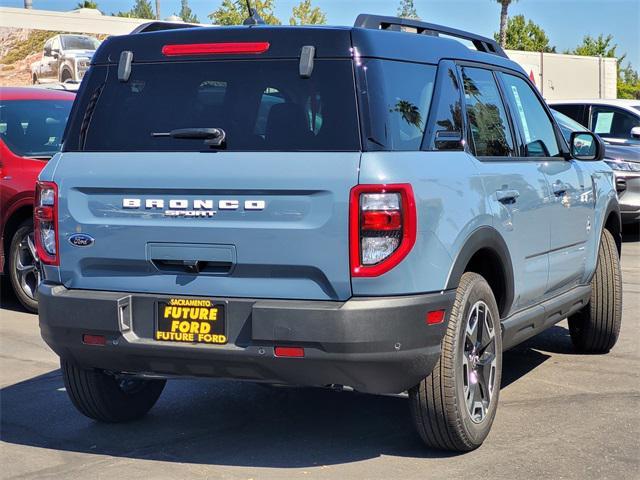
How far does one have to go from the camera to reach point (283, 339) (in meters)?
4.52

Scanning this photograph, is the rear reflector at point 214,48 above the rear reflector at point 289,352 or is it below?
above

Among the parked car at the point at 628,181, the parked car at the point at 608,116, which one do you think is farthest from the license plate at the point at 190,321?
the parked car at the point at 608,116

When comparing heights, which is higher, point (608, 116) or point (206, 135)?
point (206, 135)

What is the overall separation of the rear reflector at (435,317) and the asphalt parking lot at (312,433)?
2.26 ft

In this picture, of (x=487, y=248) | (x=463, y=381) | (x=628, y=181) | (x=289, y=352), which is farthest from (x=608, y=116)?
(x=289, y=352)

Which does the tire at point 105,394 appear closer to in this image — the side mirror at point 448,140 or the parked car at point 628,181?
the side mirror at point 448,140

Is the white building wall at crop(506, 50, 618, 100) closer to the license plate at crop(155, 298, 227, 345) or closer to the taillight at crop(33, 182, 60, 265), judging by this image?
the taillight at crop(33, 182, 60, 265)

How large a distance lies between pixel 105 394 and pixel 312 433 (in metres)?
1.06

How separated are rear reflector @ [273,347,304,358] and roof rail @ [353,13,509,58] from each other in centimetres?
148

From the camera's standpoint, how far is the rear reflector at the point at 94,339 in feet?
15.9

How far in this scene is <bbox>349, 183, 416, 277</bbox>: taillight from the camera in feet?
14.6

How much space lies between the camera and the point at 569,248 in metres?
6.45

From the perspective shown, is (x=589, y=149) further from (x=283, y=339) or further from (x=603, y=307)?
(x=283, y=339)

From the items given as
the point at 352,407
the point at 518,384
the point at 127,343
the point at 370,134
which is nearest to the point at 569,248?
the point at 518,384
